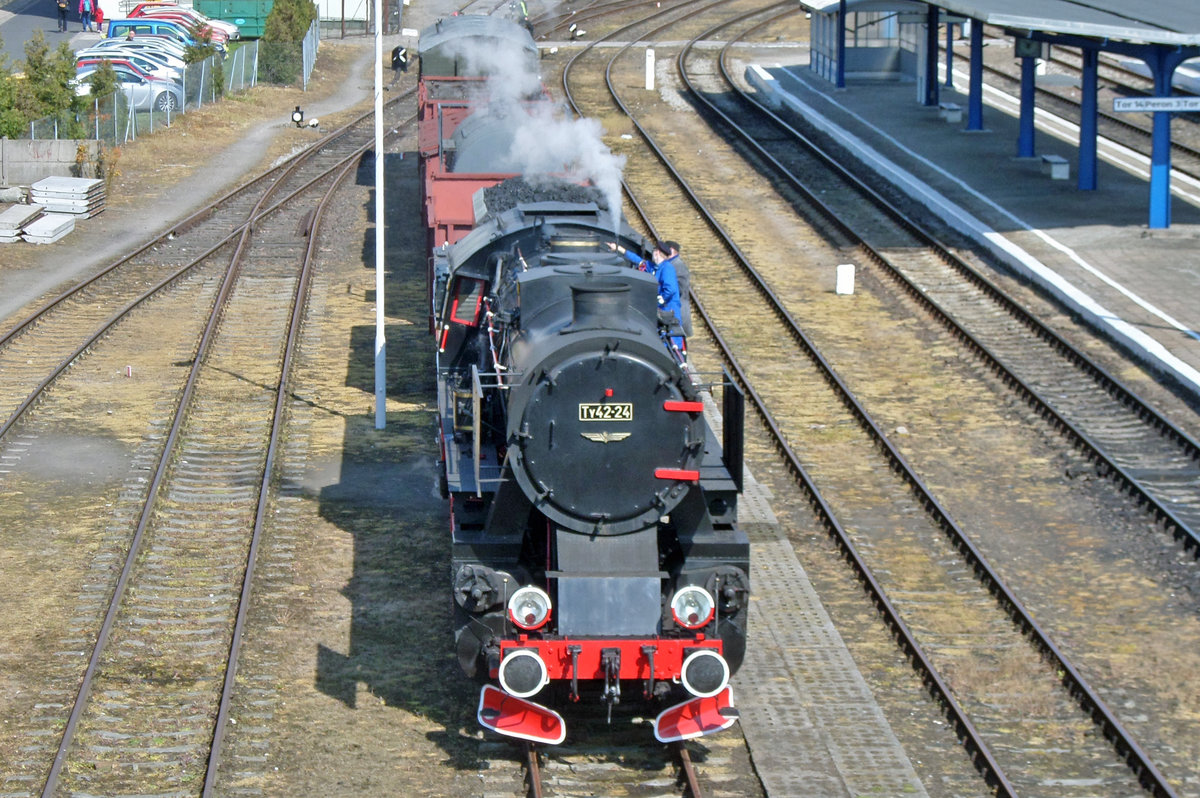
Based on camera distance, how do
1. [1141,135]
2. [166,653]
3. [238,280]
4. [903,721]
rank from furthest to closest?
[1141,135], [238,280], [166,653], [903,721]

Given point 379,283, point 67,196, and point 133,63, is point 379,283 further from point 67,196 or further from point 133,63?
point 133,63

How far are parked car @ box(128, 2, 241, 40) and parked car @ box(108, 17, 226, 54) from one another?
1425 millimetres

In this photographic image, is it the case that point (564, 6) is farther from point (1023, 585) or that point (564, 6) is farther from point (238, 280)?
point (1023, 585)

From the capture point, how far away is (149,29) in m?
49.8

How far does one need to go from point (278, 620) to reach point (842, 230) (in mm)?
16931

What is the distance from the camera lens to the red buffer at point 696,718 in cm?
991

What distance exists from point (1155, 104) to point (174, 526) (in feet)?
53.4

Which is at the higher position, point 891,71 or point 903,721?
point 891,71

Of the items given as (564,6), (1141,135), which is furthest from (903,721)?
(564,6)

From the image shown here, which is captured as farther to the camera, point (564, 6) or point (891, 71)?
point (564, 6)

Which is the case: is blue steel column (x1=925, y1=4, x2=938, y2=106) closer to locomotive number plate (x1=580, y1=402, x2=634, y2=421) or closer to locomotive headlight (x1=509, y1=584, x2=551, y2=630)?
locomotive number plate (x1=580, y1=402, x2=634, y2=421)

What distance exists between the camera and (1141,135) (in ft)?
109

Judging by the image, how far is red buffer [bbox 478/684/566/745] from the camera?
9.89m

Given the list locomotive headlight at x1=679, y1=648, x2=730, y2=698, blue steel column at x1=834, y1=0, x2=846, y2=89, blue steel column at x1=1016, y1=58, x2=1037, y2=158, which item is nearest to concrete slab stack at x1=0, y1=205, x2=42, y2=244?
blue steel column at x1=1016, y1=58, x2=1037, y2=158
